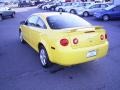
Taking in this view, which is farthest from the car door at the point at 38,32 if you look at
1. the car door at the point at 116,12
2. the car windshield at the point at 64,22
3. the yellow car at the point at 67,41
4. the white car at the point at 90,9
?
the white car at the point at 90,9

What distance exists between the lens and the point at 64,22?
21.9 ft

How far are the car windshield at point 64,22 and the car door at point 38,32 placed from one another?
0.88 feet

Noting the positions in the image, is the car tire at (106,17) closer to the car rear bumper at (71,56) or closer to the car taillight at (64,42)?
the car rear bumper at (71,56)

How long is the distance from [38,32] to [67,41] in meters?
1.54

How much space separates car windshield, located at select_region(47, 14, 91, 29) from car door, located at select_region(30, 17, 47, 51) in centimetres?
27

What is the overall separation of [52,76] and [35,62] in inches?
55.7

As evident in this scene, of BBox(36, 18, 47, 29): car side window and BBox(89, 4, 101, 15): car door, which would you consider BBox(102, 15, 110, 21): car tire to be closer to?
BBox(89, 4, 101, 15): car door

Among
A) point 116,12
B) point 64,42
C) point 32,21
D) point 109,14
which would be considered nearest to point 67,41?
point 64,42

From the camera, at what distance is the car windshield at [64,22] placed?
6463 mm

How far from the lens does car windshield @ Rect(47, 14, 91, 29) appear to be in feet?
21.2

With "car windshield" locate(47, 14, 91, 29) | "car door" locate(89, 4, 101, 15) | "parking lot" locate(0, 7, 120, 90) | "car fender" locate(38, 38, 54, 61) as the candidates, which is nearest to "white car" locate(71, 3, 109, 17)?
"car door" locate(89, 4, 101, 15)

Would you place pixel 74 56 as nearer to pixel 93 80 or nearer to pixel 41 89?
pixel 93 80

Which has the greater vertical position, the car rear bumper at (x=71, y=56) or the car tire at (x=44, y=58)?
the car rear bumper at (x=71, y=56)

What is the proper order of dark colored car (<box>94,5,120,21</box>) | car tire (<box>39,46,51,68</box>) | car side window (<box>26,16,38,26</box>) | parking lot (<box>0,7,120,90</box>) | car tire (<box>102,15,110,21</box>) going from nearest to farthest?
parking lot (<box>0,7,120,90</box>) → car tire (<box>39,46,51,68</box>) → car side window (<box>26,16,38,26</box>) → dark colored car (<box>94,5,120,21</box>) → car tire (<box>102,15,110,21</box>)
